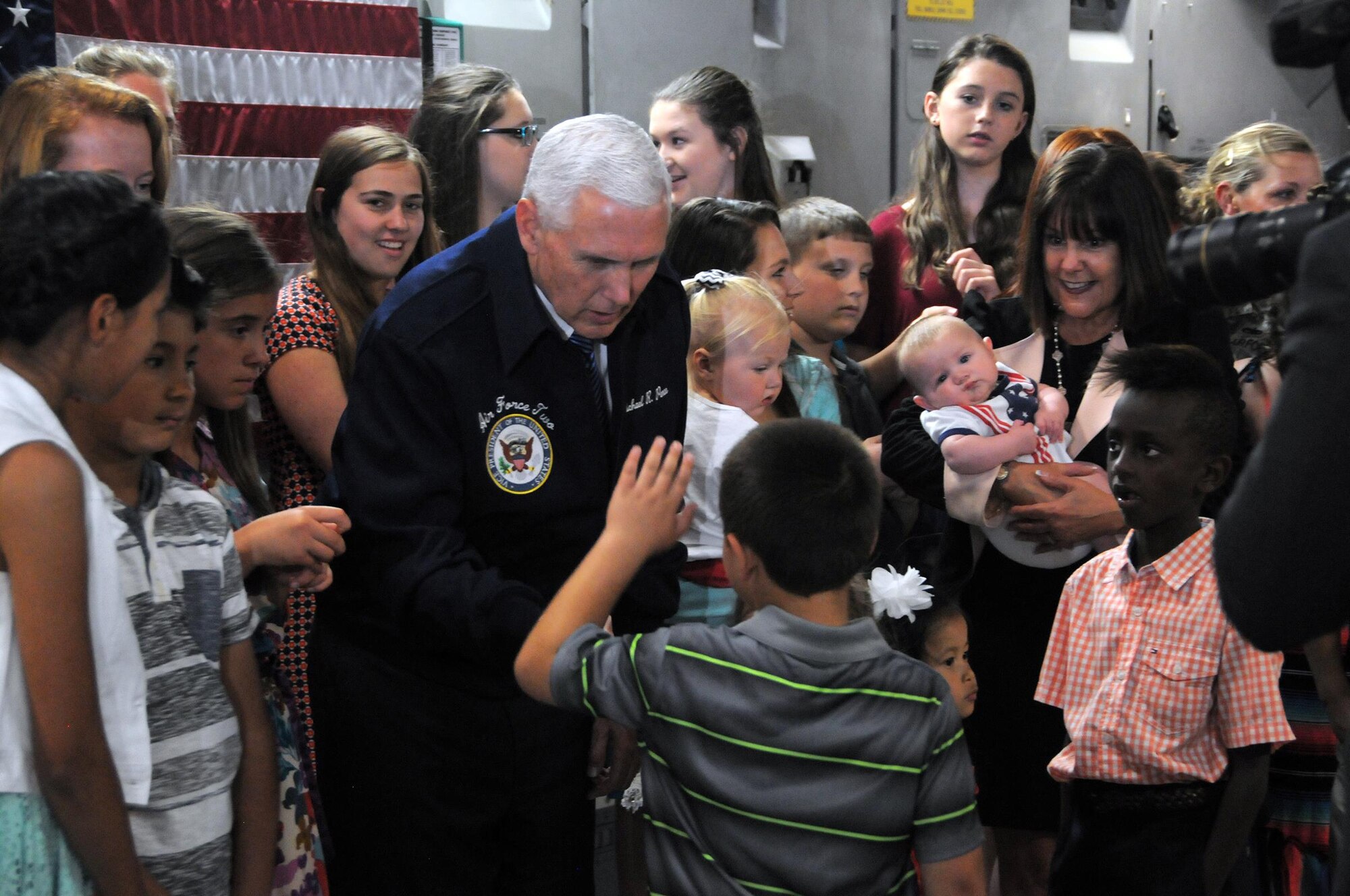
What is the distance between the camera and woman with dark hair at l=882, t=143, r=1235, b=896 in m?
2.57

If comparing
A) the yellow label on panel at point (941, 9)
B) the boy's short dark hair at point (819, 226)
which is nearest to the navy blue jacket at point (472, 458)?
the boy's short dark hair at point (819, 226)

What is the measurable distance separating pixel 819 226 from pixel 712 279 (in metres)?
0.63

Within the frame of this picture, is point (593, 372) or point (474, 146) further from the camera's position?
point (474, 146)

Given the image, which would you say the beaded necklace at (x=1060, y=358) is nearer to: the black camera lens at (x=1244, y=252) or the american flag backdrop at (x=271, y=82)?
the black camera lens at (x=1244, y=252)

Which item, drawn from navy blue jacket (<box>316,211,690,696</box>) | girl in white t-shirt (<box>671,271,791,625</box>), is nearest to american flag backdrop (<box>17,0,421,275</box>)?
girl in white t-shirt (<box>671,271,791,625</box>)

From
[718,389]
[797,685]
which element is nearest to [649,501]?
[797,685]

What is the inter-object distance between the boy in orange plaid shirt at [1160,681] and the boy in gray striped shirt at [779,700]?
0.65m

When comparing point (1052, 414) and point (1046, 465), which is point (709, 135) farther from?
point (1046, 465)

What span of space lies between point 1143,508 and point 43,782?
178cm

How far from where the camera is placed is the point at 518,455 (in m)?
1.95

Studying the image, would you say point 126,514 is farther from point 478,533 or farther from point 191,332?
point 478,533

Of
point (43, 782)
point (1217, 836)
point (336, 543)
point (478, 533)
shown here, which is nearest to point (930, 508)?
point (1217, 836)

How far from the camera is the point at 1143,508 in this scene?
2256 millimetres

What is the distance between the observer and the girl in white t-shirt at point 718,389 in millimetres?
2484
